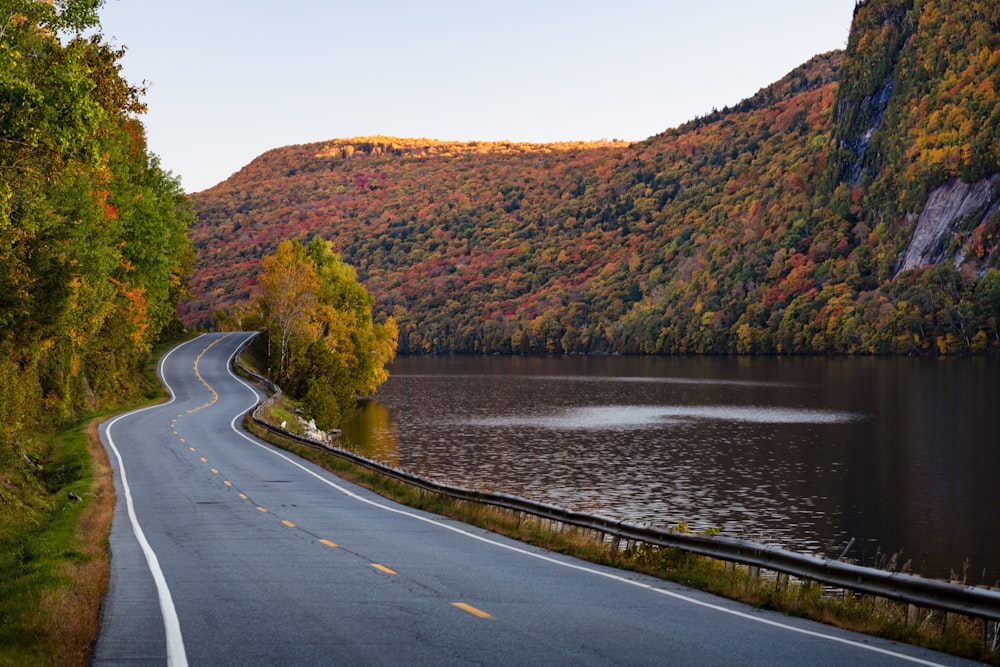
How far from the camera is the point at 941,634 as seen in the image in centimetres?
1229

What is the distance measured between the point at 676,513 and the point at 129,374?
158 ft

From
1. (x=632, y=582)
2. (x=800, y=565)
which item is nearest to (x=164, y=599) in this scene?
(x=632, y=582)

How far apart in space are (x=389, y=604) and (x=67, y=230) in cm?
2530

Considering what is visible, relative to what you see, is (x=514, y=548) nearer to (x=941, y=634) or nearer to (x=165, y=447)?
(x=941, y=634)

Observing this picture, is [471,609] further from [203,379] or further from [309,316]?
[309,316]

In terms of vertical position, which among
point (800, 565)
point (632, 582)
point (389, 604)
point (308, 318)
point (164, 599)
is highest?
point (308, 318)

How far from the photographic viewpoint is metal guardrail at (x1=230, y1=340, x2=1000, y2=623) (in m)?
12.2

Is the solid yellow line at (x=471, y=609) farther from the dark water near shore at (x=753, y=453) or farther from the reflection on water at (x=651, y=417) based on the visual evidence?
the reflection on water at (x=651, y=417)

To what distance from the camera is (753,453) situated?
61.8 m

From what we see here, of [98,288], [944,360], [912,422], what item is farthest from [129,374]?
[944,360]

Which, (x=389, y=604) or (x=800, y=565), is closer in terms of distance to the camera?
(x=389, y=604)

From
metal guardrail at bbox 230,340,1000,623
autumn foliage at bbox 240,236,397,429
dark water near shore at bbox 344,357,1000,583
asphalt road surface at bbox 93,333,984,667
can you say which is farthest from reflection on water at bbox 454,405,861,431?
asphalt road surface at bbox 93,333,984,667

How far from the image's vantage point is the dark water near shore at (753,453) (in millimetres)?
39625

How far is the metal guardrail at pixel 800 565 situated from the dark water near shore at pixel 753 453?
11.0 metres
